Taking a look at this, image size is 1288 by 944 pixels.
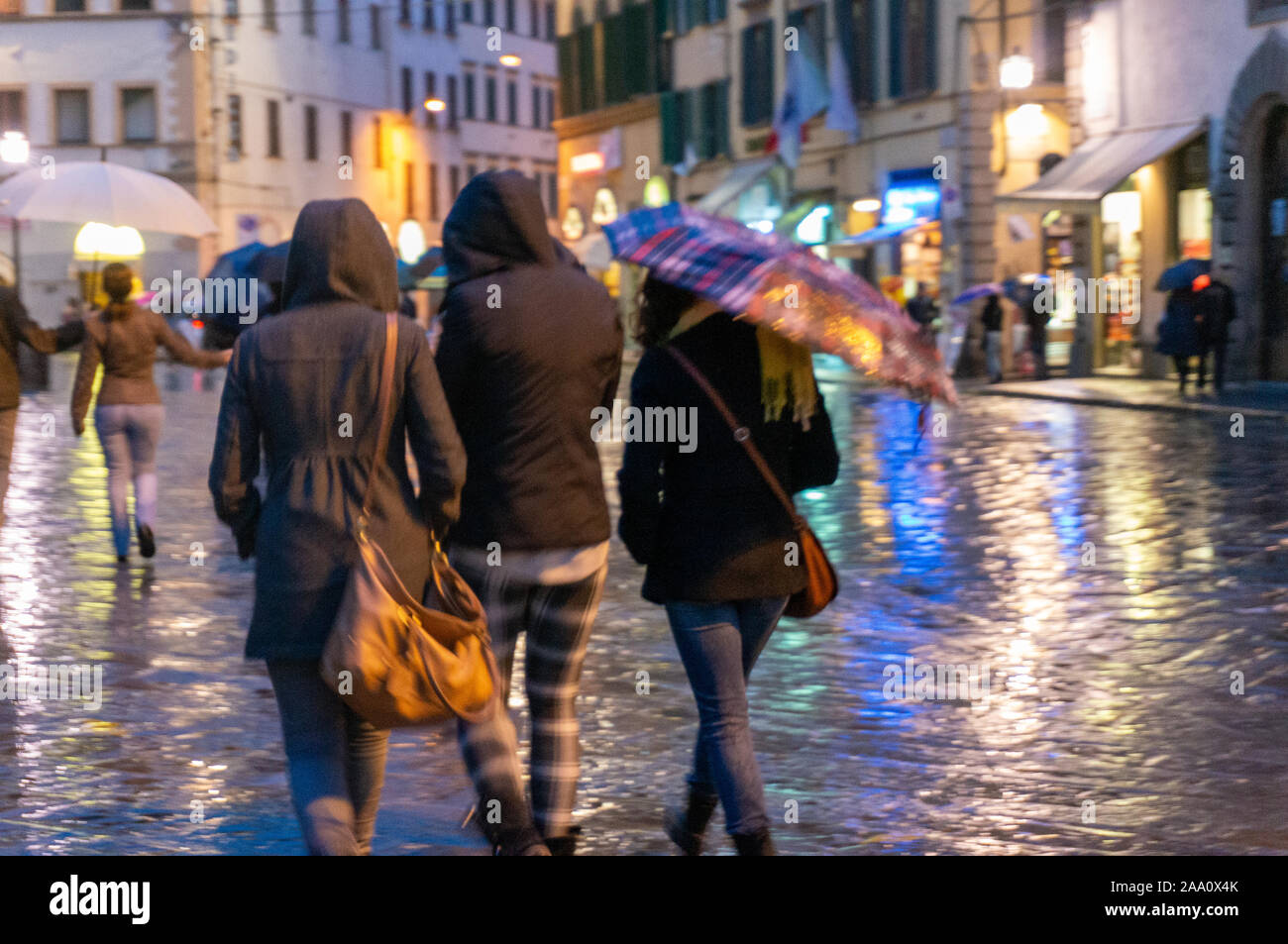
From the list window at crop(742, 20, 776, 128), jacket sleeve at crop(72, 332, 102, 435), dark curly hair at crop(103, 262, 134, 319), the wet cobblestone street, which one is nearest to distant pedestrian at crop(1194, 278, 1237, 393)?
the wet cobblestone street

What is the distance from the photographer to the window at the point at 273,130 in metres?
61.3

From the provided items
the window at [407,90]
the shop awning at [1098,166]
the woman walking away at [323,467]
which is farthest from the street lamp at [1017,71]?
the window at [407,90]

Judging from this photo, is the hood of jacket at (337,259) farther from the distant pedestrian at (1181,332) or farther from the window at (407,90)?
the window at (407,90)

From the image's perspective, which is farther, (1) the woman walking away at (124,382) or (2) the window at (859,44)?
(2) the window at (859,44)

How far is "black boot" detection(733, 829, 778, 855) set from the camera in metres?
5.65

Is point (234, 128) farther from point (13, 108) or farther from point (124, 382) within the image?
point (124, 382)

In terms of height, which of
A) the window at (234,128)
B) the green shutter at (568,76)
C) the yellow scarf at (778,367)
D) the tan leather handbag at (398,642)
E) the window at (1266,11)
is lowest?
the tan leather handbag at (398,642)

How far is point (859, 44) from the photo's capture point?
42969 mm

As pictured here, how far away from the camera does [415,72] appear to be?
72.0 metres

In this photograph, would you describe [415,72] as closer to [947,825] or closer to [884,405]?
[884,405]

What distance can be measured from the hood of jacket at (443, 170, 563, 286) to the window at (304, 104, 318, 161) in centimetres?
5891

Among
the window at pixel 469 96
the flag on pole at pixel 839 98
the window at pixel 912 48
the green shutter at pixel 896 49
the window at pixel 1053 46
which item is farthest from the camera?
the window at pixel 469 96

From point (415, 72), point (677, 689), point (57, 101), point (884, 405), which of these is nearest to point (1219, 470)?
point (677, 689)

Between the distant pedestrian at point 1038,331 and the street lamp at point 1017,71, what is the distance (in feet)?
12.5
